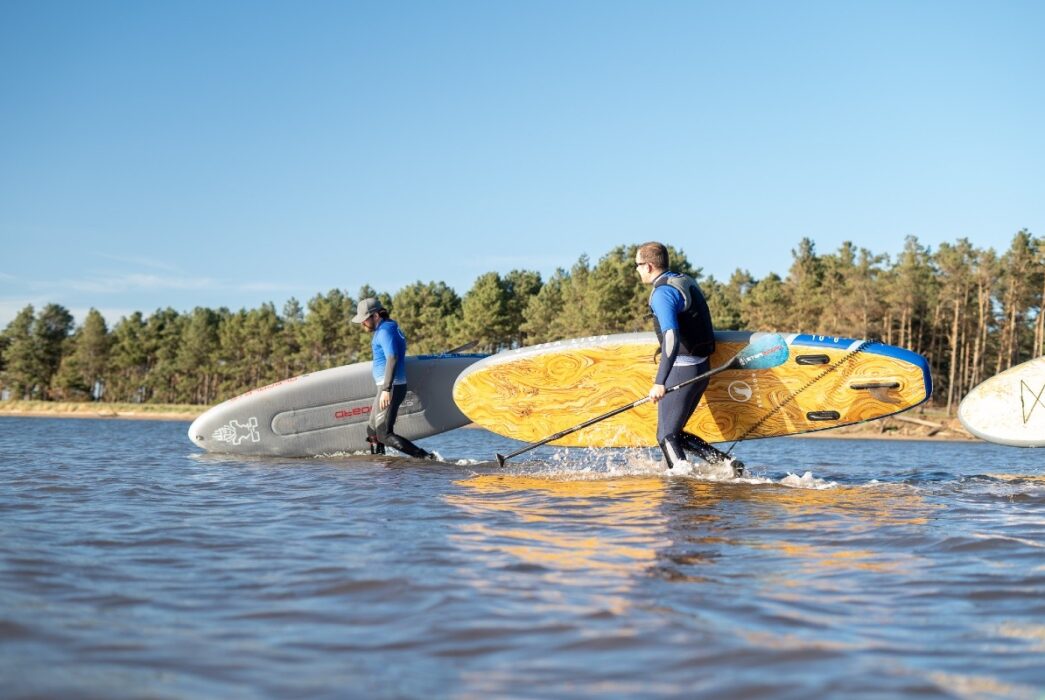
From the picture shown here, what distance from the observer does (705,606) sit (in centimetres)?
312

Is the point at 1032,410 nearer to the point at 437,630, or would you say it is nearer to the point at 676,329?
the point at 676,329

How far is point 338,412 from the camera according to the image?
1083 centimetres

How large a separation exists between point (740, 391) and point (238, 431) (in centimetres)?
637

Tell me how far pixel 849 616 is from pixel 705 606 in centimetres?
49

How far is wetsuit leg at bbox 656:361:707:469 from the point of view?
7.50 meters

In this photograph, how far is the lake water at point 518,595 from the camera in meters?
2.39

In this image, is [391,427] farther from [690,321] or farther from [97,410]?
[97,410]

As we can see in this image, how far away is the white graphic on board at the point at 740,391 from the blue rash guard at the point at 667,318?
1.18 meters

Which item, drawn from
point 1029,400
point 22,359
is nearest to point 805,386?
point 1029,400

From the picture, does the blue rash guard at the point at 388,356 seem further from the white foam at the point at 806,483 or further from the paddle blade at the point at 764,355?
the white foam at the point at 806,483

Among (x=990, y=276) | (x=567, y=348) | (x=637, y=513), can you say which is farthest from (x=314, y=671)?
(x=990, y=276)

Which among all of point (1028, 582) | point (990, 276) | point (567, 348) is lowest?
point (1028, 582)

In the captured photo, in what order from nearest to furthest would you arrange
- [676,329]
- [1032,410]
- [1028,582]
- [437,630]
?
[437,630] → [1028,582] → [676,329] → [1032,410]

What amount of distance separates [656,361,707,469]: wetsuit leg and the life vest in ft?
0.61
